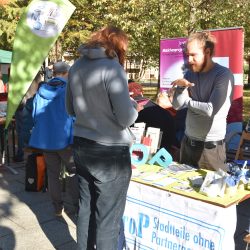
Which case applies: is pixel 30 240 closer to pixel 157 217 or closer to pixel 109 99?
pixel 157 217

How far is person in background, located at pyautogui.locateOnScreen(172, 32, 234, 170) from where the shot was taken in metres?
2.47

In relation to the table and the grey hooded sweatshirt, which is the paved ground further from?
the grey hooded sweatshirt

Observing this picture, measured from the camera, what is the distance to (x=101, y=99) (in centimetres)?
203

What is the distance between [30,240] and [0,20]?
11.5 metres

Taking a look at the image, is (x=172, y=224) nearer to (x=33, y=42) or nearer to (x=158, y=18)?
(x=33, y=42)

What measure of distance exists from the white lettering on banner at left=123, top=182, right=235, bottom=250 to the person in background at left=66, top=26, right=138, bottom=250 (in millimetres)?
341

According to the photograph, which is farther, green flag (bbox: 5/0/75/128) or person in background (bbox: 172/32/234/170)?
green flag (bbox: 5/0/75/128)

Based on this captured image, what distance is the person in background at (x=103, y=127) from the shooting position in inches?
79.0

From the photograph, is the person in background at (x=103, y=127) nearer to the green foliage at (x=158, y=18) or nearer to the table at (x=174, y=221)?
the table at (x=174, y=221)

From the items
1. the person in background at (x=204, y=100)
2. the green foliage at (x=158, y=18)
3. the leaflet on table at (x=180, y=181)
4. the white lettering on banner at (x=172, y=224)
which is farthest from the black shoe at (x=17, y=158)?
the green foliage at (x=158, y=18)

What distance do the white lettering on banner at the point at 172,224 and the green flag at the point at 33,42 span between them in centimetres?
149

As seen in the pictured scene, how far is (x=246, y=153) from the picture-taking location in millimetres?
4664

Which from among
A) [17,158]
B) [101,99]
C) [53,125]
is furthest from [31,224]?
[17,158]

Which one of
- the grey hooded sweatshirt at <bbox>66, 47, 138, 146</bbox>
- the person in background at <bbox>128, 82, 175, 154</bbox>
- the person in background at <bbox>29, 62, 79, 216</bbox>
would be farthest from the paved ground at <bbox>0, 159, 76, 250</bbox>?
the grey hooded sweatshirt at <bbox>66, 47, 138, 146</bbox>
